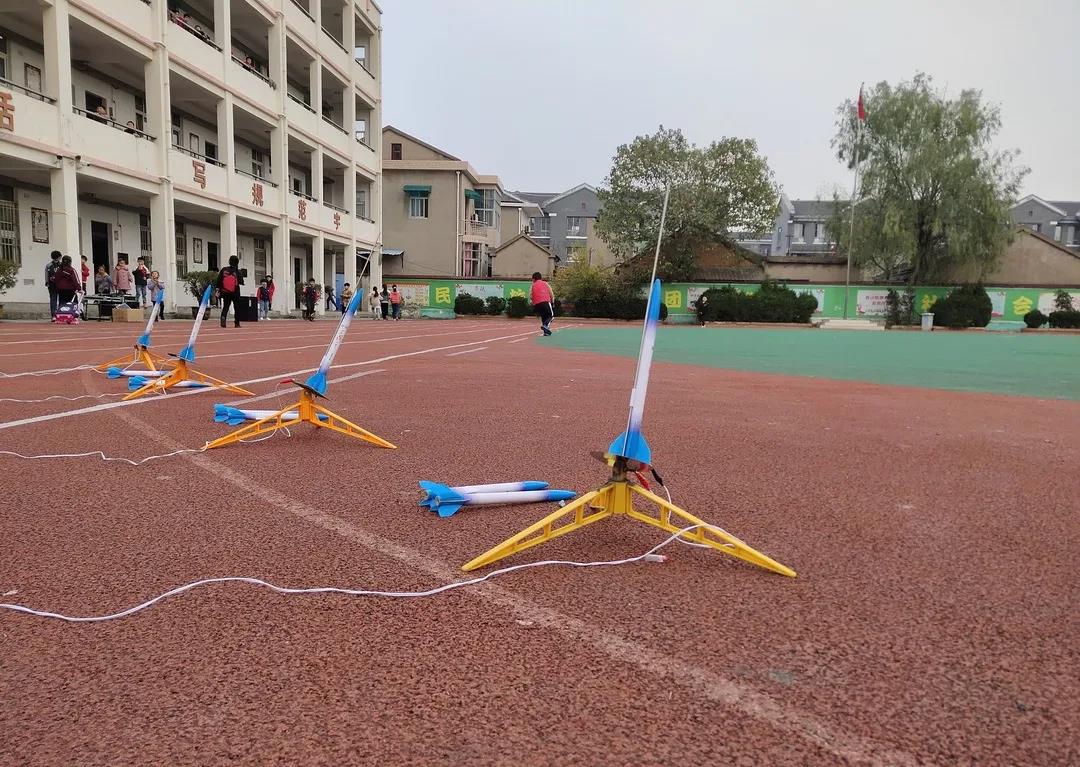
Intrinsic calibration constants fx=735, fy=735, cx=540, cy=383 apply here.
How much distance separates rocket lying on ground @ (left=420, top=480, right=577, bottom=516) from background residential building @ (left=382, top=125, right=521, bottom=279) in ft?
152

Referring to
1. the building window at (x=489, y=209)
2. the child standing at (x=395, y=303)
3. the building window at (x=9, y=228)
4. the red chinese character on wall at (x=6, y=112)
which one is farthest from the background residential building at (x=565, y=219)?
the red chinese character on wall at (x=6, y=112)

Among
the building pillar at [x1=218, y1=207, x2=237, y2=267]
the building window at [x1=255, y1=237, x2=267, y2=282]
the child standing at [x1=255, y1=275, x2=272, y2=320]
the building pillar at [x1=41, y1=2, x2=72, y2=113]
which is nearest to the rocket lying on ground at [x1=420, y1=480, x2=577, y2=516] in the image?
the building pillar at [x1=41, y1=2, x2=72, y2=113]

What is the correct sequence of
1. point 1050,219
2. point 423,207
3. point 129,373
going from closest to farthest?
1. point 129,373
2. point 423,207
3. point 1050,219

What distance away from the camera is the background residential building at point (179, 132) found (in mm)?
18812

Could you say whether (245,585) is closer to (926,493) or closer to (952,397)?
(926,493)

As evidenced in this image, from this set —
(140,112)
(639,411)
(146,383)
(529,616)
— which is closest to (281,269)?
(140,112)

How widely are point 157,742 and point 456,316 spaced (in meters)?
39.4

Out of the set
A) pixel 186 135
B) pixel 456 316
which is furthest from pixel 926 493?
pixel 456 316

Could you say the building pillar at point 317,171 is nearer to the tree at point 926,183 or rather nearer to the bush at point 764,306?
the bush at point 764,306

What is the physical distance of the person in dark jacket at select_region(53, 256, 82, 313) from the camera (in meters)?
17.7

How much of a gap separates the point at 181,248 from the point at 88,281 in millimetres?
6720

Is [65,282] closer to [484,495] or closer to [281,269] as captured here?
[281,269]

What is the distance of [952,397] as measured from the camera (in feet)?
27.4

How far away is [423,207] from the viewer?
163 feet
